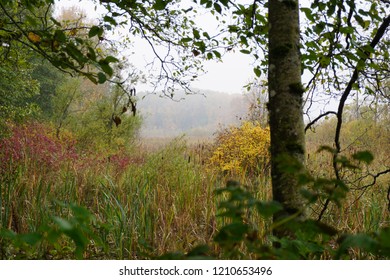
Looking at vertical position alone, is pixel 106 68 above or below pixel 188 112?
below

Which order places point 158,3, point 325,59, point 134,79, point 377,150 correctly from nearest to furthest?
point 158,3 < point 325,59 < point 134,79 < point 377,150

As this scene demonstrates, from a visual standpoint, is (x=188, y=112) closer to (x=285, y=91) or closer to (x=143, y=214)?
(x=143, y=214)

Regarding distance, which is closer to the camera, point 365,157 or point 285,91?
point 365,157

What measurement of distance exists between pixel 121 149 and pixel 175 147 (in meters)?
3.77

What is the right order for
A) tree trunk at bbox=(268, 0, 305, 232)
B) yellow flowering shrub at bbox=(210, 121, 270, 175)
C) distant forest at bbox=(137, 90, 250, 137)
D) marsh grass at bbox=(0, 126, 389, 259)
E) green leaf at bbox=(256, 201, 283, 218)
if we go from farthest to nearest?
distant forest at bbox=(137, 90, 250, 137)
yellow flowering shrub at bbox=(210, 121, 270, 175)
marsh grass at bbox=(0, 126, 389, 259)
tree trunk at bbox=(268, 0, 305, 232)
green leaf at bbox=(256, 201, 283, 218)

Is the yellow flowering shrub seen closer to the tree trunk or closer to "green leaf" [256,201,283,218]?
the tree trunk

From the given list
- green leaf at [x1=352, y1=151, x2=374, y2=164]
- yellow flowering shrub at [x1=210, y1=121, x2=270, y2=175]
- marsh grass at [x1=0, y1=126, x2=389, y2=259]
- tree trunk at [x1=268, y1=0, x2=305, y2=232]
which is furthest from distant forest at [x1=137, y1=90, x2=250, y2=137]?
green leaf at [x1=352, y1=151, x2=374, y2=164]

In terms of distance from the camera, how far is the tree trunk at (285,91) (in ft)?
5.14

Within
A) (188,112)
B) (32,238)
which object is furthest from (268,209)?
(188,112)

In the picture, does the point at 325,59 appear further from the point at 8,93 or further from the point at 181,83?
the point at 8,93

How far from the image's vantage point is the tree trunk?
1.57 m

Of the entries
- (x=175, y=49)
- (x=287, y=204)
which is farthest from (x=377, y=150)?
(x=287, y=204)

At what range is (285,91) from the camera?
5.19 feet

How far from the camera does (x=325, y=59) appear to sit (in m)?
2.27
